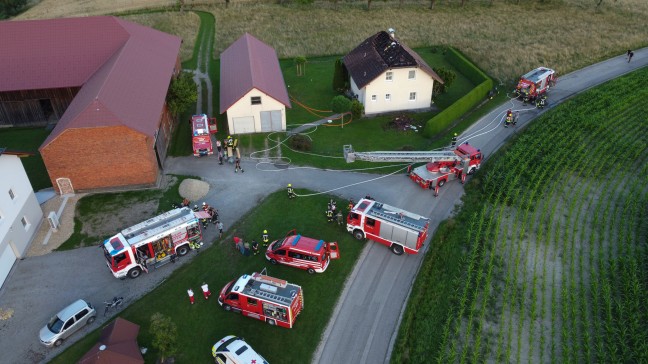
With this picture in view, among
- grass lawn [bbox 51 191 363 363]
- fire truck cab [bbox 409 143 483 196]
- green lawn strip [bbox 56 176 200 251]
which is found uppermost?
fire truck cab [bbox 409 143 483 196]

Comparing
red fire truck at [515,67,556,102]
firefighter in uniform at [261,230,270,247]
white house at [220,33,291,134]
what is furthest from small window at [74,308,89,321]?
red fire truck at [515,67,556,102]

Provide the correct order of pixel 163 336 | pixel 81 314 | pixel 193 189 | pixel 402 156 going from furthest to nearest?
pixel 402 156 < pixel 193 189 < pixel 81 314 < pixel 163 336

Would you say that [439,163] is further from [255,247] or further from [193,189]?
[193,189]

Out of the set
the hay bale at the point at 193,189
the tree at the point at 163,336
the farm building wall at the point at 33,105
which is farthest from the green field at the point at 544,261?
the farm building wall at the point at 33,105

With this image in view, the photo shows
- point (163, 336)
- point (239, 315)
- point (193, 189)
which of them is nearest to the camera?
point (163, 336)

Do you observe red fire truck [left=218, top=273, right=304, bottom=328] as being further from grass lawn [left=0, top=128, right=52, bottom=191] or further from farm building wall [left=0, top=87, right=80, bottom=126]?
farm building wall [left=0, top=87, right=80, bottom=126]

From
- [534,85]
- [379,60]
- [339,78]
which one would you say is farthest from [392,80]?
[534,85]
